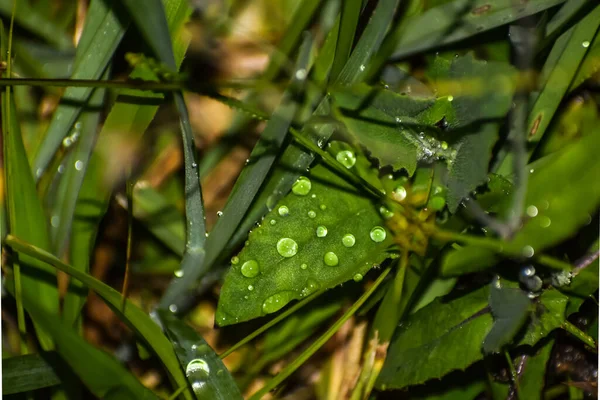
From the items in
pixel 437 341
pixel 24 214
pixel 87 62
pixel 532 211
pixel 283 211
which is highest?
pixel 87 62

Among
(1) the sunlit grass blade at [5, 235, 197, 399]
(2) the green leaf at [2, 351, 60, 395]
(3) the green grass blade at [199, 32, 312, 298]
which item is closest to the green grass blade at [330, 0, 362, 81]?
(3) the green grass blade at [199, 32, 312, 298]

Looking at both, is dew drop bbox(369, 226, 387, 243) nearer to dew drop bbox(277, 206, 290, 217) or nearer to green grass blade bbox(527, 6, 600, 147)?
dew drop bbox(277, 206, 290, 217)

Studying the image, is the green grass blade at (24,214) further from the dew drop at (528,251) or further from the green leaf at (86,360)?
the dew drop at (528,251)

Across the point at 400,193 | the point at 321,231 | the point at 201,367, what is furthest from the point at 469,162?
Result: the point at 201,367

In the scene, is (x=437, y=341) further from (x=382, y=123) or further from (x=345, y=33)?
(x=345, y=33)

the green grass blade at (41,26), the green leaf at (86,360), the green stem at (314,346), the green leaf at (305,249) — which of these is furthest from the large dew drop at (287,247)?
the green grass blade at (41,26)

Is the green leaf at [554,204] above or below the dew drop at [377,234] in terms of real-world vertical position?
below
